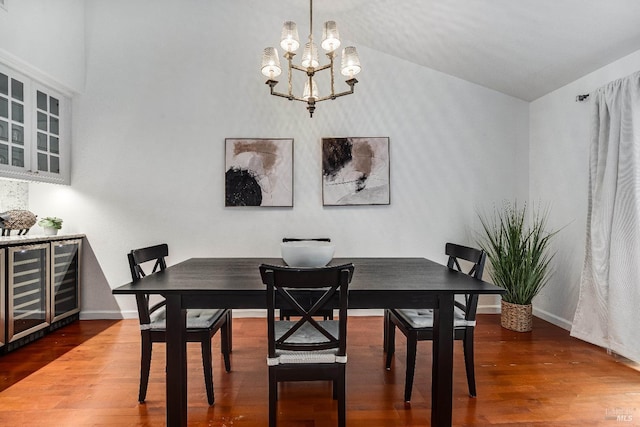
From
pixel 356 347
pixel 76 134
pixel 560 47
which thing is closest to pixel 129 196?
pixel 76 134

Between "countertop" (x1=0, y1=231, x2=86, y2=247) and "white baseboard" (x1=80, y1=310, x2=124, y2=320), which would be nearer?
"countertop" (x1=0, y1=231, x2=86, y2=247)

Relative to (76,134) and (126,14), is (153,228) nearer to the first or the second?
(76,134)

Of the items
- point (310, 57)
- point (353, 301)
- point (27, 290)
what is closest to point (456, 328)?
point (353, 301)

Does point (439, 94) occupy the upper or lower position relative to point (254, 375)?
upper

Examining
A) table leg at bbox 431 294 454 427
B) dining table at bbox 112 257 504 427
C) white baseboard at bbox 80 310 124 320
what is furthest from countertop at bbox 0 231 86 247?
table leg at bbox 431 294 454 427

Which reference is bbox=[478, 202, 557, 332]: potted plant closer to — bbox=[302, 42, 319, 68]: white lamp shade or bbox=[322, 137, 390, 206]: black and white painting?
bbox=[322, 137, 390, 206]: black and white painting

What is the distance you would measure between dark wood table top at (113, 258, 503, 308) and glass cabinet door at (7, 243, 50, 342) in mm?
1618

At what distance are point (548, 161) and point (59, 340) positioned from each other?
4.88 m

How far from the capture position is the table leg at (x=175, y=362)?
72.8 inches

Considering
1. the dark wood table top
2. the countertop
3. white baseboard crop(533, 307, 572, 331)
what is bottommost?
white baseboard crop(533, 307, 572, 331)

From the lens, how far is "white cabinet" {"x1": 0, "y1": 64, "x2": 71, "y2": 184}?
3051 mm

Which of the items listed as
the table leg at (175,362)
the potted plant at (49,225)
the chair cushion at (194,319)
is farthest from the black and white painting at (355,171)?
the potted plant at (49,225)

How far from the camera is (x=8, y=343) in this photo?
2.91 m

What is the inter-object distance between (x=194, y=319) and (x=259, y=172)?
1.98 meters
